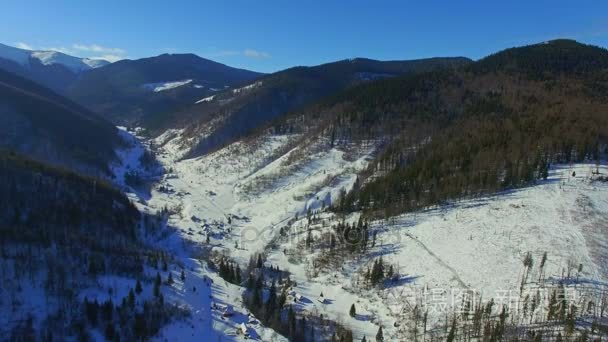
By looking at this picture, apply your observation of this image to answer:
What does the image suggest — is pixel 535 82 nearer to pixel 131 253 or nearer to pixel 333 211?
pixel 333 211

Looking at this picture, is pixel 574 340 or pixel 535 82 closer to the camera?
pixel 574 340

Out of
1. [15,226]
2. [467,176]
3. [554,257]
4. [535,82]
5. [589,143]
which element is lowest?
[15,226]

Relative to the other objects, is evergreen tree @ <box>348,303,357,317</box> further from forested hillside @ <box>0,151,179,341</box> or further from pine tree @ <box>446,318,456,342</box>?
forested hillside @ <box>0,151,179,341</box>

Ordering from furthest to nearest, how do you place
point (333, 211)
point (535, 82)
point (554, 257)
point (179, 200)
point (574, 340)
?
point (535, 82)
point (179, 200)
point (333, 211)
point (554, 257)
point (574, 340)

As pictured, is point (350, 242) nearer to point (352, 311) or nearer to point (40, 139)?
point (352, 311)

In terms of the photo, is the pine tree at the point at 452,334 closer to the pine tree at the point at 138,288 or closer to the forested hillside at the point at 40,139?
the pine tree at the point at 138,288

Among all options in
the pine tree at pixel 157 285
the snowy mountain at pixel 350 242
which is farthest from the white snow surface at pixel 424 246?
the pine tree at pixel 157 285

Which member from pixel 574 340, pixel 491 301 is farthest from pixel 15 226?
pixel 574 340

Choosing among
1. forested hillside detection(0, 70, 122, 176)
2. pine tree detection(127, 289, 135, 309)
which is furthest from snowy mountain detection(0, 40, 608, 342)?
forested hillside detection(0, 70, 122, 176)
